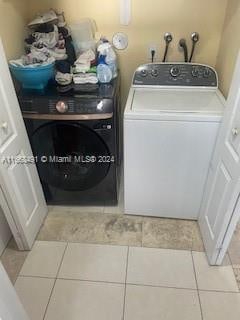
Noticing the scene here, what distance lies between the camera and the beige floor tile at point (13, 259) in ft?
5.21

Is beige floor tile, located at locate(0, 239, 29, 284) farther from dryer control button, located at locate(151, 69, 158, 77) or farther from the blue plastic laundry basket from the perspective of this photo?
dryer control button, located at locate(151, 69, 158, 77)

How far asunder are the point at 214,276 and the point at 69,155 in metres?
1.23

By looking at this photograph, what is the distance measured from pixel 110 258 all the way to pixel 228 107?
1.18 metres

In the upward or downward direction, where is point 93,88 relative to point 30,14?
downward

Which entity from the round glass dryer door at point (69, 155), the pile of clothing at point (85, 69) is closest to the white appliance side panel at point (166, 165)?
the round glass dryer door at point (69, 155)

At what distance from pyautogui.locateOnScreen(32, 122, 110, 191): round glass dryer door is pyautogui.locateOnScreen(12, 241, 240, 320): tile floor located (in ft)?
1.52

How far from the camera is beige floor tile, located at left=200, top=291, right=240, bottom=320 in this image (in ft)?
4.46

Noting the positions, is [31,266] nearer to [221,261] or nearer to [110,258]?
[110,258]

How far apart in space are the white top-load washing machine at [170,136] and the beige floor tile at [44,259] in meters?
0.59

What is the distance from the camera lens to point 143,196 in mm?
1818

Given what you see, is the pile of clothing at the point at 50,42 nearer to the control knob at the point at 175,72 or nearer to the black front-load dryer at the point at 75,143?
the black front-load dryer at the point at 75,143

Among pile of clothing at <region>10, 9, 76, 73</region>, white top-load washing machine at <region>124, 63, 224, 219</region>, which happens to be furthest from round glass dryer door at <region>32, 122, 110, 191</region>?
pile of clothing at <region>10, 9, 76, 73</region>

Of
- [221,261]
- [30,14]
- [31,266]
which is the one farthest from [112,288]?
[30,14]

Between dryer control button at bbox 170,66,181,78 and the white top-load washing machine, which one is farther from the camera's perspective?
dryer control button at bbox 170,66,181,78
